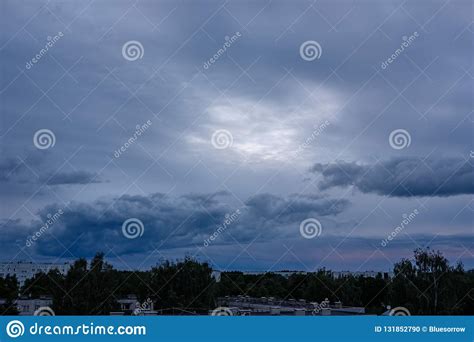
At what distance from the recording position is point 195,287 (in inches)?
975

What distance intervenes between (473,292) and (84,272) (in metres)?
17.5

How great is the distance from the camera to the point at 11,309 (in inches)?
834

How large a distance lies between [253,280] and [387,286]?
6.69 m

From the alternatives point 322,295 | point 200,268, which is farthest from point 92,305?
point 322,295

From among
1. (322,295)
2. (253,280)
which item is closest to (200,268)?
(253,280)

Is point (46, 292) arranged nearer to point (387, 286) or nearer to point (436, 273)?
point (387, 286)

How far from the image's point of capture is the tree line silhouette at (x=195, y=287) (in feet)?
72.9

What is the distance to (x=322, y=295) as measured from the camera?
88.5 feet

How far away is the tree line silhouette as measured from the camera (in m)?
22.2
